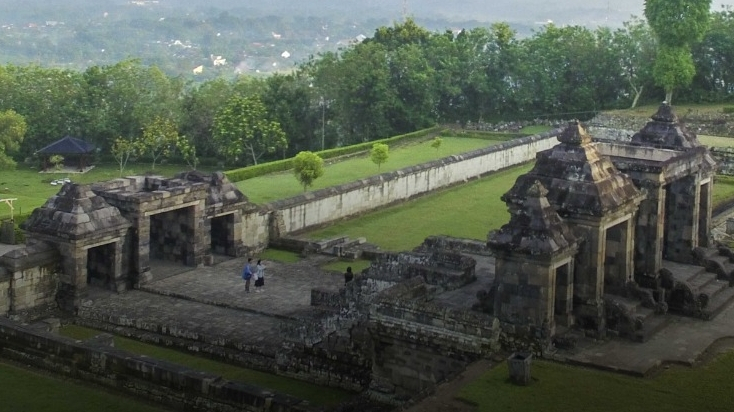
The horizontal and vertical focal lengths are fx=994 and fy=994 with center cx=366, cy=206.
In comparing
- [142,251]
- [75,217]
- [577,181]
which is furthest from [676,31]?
[75,217]

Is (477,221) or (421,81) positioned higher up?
(421,81)

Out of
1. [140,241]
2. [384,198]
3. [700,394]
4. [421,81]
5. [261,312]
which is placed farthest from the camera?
[421,81]

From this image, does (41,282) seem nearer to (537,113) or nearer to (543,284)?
(543,284)

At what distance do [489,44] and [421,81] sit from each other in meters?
7.80

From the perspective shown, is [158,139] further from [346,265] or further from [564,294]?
[564,294]

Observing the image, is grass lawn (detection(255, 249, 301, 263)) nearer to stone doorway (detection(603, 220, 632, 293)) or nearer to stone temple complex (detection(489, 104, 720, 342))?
stone temple complex (detection(489, 104, 720, 342))

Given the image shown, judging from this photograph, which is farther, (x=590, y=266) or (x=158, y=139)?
(x=158, y=139)

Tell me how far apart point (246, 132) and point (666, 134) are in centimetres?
3005

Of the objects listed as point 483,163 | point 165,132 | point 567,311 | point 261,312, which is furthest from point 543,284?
point 165,132

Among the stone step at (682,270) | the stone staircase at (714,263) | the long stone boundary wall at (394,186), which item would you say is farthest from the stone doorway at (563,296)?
the long stone boundary wall at (394,186)

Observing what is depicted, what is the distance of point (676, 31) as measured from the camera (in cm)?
5547

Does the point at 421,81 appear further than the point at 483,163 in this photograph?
A: Yes

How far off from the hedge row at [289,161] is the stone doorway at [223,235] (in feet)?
31.2

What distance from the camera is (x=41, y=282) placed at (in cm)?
2470
